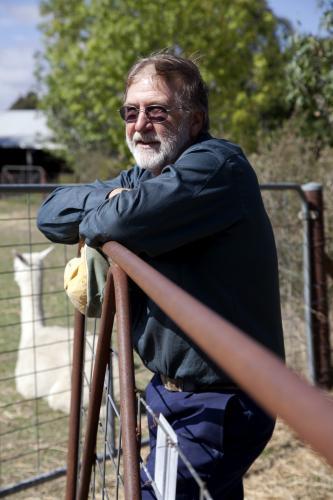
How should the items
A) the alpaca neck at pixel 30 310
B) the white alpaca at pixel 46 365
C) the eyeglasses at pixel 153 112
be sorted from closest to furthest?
the eyeglasses at pixel 153 112 → the white alpaca at pixel 46 365 → the alpaca neck at pixel 30 310

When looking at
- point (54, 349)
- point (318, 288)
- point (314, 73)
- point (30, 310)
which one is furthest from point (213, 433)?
point (314, 73)

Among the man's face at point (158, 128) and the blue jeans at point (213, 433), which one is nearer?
the blue jeans at point (213, 433)

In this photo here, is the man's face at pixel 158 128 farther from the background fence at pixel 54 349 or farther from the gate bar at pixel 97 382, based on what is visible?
the background fence at pixel 54 349

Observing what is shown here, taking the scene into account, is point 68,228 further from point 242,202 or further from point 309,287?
point 309,287

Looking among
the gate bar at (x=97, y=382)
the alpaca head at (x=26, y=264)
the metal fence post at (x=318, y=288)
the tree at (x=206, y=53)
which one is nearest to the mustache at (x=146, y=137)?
the gate bar at (x=97, y=382)

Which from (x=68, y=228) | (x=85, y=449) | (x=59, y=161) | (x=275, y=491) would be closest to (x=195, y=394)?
(x=85, y=449)

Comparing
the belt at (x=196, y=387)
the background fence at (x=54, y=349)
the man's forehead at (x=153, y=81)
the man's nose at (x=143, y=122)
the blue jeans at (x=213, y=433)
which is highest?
the man's forehead at (x=153, y=81)

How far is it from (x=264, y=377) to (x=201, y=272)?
1.12 meters

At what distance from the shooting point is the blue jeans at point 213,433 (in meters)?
2.01

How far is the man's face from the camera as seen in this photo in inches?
87.3

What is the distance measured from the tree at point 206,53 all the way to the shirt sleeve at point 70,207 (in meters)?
14.7

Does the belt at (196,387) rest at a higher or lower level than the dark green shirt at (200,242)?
lower

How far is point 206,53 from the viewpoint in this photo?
55.3 feet

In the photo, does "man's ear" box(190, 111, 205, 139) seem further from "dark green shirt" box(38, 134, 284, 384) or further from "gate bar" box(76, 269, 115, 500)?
"gate bar" box(76, 269, 115, 500)
